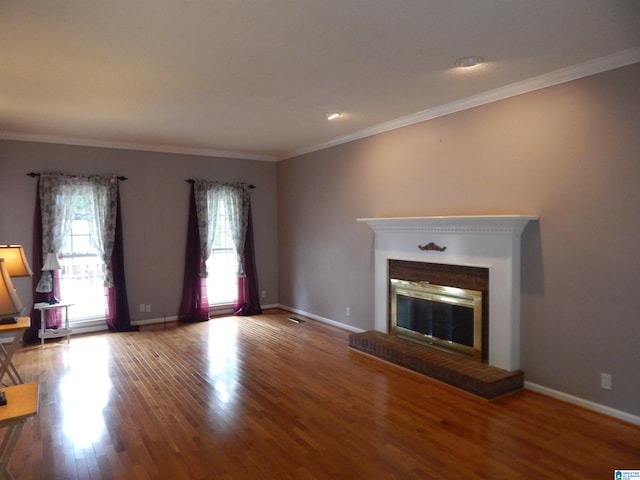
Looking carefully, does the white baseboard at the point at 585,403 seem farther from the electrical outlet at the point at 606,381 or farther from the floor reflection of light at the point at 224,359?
the floor reflection of light at the point at 224,359

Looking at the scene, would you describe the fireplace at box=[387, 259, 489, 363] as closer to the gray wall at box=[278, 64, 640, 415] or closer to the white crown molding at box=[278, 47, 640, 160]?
the gray wall at box=[278, 64, 640, 415]

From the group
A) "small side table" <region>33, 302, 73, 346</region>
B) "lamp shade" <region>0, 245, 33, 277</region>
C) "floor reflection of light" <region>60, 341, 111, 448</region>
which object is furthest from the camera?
"small side table" <region>33, 302, 73, 346</region>

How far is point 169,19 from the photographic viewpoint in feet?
8.23

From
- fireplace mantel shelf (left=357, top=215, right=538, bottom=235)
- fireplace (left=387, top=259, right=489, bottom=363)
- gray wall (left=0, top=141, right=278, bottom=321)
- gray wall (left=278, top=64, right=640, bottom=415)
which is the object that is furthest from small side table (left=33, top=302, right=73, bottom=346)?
gray wall (left=278, top=64, right=640, bottom=415)

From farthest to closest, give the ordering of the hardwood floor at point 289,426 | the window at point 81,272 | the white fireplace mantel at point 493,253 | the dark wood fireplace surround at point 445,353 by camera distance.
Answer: the window at point 81,272 < the white fireplace mantel at point 493,253 < the dark wood fireplace surround at point 445,353 < the hardwood floor at point 289,426

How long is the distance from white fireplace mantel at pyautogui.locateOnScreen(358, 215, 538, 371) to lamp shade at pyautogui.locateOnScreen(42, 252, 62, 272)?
14.2 ft

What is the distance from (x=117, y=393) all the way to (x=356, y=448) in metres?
2.25

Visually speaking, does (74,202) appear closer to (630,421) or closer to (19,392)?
(19,392)

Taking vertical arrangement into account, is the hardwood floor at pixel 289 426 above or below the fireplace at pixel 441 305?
below

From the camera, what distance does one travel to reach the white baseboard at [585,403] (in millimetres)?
3148

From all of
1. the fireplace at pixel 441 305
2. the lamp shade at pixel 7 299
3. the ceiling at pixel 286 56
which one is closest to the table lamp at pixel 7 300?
the lamp shade at pixel 7 299

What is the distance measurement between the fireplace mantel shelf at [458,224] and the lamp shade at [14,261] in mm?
3453

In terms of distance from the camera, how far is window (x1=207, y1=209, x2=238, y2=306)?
6977mm

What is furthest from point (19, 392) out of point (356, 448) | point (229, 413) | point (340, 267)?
point (340, 267)
